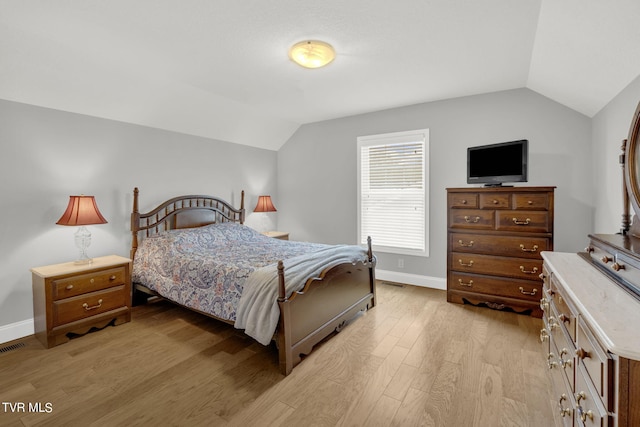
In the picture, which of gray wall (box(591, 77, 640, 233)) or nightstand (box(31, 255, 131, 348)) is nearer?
gray wall (box(591, 77, 640, 233))

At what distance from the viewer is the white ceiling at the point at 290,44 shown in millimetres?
2033

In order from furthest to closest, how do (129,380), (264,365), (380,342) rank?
(380,342)
(264,365)
(129,380)

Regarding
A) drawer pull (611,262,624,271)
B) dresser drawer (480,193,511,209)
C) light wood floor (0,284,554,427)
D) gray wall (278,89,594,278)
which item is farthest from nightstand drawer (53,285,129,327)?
dresser drawer (480,193,511,209)

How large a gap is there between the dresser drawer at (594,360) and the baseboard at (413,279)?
297 centimetres

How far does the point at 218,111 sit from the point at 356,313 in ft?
10.5

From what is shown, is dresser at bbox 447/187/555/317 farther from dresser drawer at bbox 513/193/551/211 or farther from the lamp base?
the lamp base

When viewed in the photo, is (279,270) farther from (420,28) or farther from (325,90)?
(325,90)

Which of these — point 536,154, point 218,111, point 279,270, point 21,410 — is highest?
point 218,111

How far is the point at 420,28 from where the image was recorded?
2.32 meters

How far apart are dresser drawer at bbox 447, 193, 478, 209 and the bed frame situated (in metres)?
1.14

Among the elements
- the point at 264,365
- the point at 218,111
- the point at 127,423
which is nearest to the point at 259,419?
the point at 264,365

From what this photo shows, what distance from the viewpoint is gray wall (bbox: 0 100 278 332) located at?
281cm

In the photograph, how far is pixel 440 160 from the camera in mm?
4109

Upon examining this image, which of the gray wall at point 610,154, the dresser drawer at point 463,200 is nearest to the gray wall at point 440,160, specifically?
the gray wall at point 610,154
